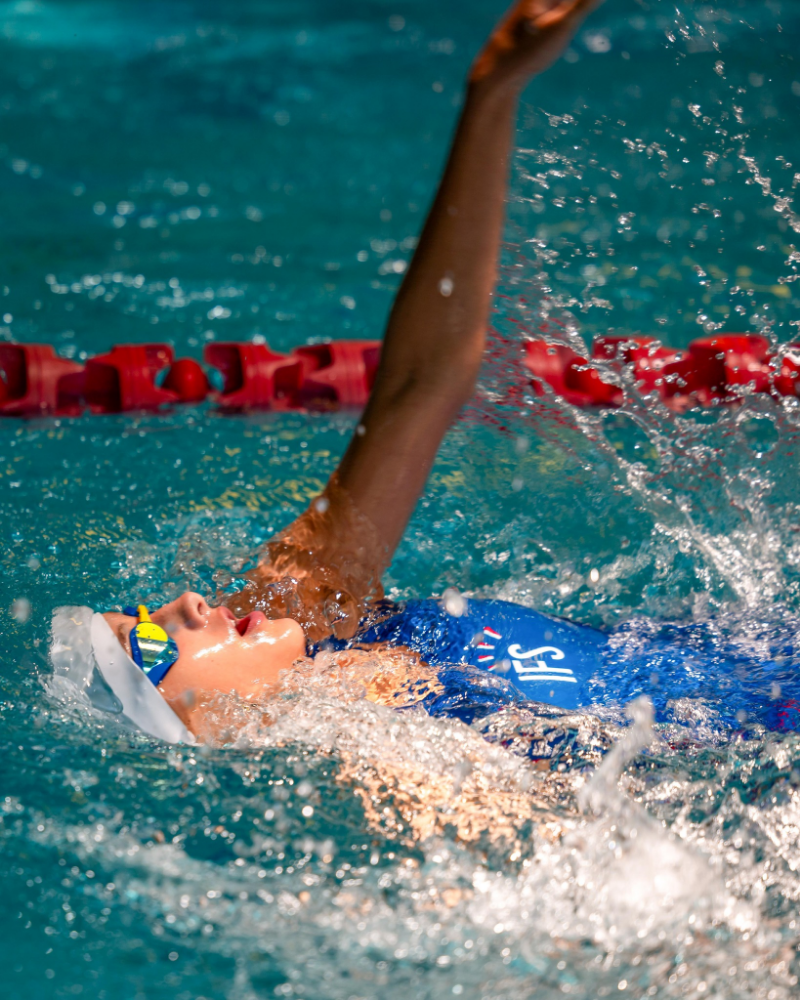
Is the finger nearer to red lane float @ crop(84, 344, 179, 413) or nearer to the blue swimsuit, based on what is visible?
the blue swimsuit

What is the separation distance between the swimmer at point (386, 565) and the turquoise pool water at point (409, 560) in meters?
0.13

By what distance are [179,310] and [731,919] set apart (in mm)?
2805

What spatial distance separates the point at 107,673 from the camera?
1.50 metres

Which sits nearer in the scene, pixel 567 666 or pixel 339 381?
pixel 567 666

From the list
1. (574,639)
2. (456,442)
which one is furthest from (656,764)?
(456,442)

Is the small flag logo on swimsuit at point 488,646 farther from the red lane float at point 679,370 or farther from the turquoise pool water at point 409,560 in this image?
the red lane float at point 679,370

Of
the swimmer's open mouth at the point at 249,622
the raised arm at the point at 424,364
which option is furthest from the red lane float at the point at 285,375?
the swimmer's open mouth at the point at 249,622

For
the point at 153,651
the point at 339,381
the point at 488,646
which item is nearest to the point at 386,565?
the point at 488,646

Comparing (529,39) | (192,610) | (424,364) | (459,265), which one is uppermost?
(529,39)

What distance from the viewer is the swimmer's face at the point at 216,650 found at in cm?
149

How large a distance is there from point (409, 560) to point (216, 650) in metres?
0.90

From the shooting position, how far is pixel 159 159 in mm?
4930

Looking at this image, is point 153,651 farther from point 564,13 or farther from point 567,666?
point 564,13

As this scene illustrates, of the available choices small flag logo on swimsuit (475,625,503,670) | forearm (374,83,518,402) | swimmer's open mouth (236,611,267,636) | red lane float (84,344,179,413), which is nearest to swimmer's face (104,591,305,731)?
swimmer's open mouth (236,611,267,636)
